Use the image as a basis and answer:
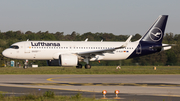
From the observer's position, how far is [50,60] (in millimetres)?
42969

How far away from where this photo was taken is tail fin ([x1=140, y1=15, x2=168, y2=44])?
151ft

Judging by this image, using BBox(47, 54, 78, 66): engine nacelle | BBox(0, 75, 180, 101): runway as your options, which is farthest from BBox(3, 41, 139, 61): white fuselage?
BBox(0, 75, 180, 101): runway

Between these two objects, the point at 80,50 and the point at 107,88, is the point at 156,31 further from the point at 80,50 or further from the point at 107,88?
the point at 107,88

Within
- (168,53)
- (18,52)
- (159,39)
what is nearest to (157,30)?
(159,39)

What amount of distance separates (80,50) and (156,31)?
1247cm

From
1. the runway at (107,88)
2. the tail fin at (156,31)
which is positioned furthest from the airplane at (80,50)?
the runway at (107,88)

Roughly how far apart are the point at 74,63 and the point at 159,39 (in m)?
15.1

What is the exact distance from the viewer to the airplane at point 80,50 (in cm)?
4053

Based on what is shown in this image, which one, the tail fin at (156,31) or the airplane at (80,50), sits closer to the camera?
→ the airplane at (80,50)

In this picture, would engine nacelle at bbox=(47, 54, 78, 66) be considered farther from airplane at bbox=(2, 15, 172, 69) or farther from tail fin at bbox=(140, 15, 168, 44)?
tail fin at bbox=(140, 15, 168, 44)

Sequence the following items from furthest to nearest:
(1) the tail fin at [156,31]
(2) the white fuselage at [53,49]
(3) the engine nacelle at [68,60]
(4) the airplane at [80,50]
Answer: (1) the tail fin at [156,31], (2) the white fuselage at [53,49], (4) the airplane at [80,50], (3) the engine nacelle at [68,60]

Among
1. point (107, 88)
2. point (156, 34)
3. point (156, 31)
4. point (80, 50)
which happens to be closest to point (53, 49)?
point (80, 50)

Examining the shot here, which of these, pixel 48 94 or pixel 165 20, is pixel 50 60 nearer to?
pixel 165 20

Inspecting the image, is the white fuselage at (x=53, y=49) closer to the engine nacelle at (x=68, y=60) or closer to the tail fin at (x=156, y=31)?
the engine nacelle at (x=68, y=60)
